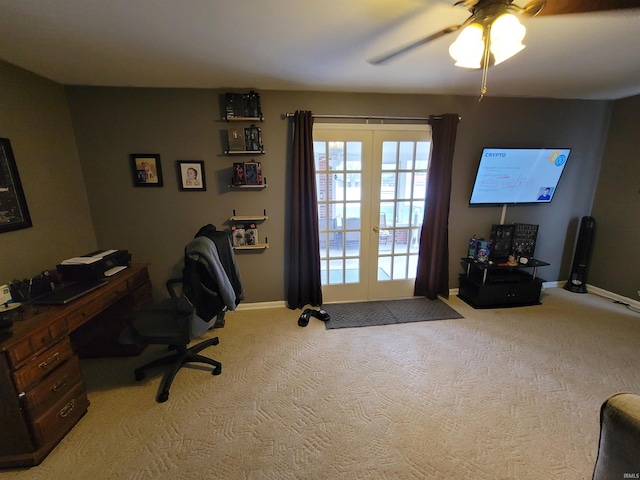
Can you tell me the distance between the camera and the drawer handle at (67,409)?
1.56 meters

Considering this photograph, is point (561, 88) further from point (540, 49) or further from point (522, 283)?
point (522, 283)

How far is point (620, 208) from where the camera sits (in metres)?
3.15

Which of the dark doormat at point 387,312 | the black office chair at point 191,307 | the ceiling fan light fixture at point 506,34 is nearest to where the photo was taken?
the ceiling fan light fixture at point 506,34

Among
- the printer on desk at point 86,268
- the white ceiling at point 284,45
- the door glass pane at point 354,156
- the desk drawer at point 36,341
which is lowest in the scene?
the desk drawer at point 36,341

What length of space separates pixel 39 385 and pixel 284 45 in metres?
2.53

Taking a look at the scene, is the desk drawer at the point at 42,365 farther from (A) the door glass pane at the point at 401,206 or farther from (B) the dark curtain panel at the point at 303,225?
(A) the door glass pane at the point at 401,206

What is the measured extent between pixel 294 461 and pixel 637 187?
4492 mm

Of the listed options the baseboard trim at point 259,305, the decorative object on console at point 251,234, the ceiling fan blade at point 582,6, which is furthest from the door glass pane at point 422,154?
the baseboard trim at point 259,305

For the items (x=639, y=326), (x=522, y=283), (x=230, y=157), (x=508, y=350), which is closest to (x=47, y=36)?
(x=230, y=157)

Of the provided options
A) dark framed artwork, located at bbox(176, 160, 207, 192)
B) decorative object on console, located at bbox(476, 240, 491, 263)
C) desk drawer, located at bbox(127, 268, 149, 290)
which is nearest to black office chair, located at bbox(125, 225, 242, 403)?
desk drawer, located at bbox(127, 268, 149, 290)

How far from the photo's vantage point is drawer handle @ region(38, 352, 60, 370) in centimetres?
147

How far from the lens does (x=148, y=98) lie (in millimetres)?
2518

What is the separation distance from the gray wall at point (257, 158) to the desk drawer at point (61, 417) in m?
1.33

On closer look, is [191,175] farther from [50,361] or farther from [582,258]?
[582,258]
